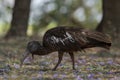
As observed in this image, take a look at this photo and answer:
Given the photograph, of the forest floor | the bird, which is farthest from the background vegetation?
the bird

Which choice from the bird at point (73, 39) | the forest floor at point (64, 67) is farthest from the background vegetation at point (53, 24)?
the bird at point (73, 39)

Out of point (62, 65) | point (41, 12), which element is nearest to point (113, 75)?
point (62, 65)

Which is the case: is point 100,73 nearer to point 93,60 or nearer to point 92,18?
point 93,60

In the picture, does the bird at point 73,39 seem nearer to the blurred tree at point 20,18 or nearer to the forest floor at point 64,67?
the forest floor at point 64,67

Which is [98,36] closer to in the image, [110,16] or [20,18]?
[110,16]

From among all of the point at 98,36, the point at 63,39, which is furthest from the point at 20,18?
the point at 98,36

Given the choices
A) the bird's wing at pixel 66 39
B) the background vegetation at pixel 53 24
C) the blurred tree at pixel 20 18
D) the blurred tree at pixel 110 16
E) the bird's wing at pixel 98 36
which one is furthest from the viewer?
the blurred tree at pixel 20 18
